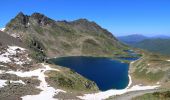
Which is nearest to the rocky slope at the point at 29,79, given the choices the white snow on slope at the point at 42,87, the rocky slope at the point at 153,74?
the white snow on slope at the point at 42,87

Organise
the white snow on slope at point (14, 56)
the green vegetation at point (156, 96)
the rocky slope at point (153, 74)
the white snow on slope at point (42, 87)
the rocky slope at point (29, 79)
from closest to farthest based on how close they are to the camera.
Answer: the green vegetation at point (156, 96) < the white snow on slope at point (42, 87) < the rocky slope at point (29, 79) < the white snow on slope at point (14, 56) < the rocky slope at point (153, 74)

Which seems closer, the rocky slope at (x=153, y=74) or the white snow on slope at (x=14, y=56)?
the white snow on slope at (x=14, y=56)

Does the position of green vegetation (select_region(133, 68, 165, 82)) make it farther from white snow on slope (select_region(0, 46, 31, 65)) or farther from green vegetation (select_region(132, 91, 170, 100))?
green vegetation (select_region(132, 91, 170, 100))

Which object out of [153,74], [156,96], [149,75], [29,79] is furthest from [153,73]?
[29,79]

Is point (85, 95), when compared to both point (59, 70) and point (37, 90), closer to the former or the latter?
point (37, 90)

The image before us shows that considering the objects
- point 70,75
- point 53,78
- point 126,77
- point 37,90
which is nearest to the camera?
Answer: point 37,90

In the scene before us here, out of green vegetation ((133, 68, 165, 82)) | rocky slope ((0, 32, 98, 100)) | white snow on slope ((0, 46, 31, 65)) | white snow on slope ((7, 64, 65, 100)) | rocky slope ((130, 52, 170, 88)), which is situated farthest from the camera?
green vegetation ((133, 68, 165, 82))

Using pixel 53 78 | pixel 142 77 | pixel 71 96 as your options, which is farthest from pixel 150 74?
pixel 71 96

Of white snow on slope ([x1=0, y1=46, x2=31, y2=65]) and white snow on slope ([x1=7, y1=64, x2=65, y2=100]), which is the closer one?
white snow on slope ([x1=7, y1=64, x2=65, y2=100])

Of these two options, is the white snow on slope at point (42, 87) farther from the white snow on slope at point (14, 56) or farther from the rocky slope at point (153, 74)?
the rocky slope at point (153, 74)

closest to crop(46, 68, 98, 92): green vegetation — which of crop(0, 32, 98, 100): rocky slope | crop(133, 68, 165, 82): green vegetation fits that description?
crop(0, 32, 98, 100): rocky slope

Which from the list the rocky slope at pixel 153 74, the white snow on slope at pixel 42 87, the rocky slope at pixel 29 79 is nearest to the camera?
the white snow on slope at pixel 42 87
